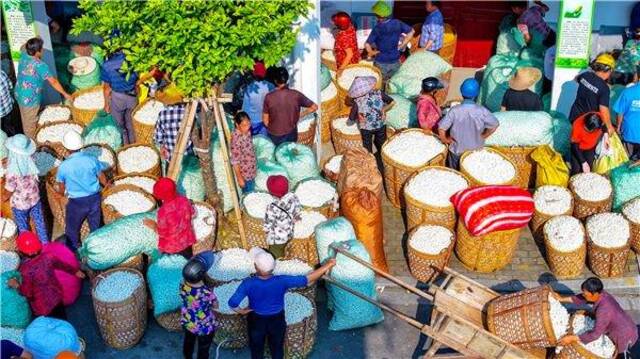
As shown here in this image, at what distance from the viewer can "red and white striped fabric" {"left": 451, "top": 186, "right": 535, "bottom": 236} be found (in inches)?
347

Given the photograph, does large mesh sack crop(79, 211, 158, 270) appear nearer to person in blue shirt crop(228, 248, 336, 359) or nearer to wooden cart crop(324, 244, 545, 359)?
person in blue shirt crop(228, 248, 336, 359)

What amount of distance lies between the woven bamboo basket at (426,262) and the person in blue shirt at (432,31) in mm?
4862

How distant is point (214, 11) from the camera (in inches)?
321

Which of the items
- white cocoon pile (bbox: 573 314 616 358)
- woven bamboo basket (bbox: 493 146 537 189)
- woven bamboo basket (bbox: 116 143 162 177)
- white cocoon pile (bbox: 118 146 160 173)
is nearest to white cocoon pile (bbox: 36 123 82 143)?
woven bamboo basket (bbox: 116 143 162 177)

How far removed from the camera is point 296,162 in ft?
33.3

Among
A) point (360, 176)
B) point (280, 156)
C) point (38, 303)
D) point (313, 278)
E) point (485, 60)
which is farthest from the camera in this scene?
point (485, 60)

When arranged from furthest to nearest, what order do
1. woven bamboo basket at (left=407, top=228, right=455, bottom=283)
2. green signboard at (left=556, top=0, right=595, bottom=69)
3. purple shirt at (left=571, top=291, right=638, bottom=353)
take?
green signboard at (left=556, top=0, right=595, bottom=69), woven bamboo basket at (left=407, top=228, right=455, bottom=283), purple shirt at (left=571, top=291, right=638, bottom=353)

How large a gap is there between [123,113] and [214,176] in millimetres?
2348

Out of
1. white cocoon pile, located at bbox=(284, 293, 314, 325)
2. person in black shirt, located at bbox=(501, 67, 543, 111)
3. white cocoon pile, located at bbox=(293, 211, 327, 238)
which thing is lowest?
white cocoon pile, located at bbox=(284, 293, 314, 325)

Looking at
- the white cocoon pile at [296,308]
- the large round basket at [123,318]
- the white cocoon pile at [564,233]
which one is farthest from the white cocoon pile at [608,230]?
the large round basket at [123,318]

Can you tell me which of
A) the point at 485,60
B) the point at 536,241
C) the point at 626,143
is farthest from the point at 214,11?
the point at 485,60

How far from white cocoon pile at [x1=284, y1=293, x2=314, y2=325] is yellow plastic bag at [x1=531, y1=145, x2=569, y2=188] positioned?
3.57 m

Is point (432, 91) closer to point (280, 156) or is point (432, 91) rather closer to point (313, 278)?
point (280, 156)

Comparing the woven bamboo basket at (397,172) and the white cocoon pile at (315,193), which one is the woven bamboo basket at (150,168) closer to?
the white cocoon pile at (315,193)
